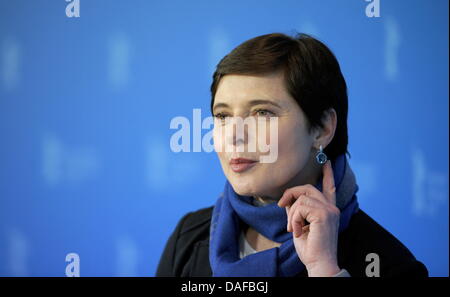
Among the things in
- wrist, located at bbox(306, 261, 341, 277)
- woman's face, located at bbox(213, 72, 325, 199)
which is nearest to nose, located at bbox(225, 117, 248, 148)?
woman's face, located at bbox(213, 72, 325, 199)

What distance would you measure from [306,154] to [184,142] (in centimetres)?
43

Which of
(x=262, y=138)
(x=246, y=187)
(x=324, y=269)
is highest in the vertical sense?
(x=262, y=138)

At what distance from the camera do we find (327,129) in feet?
4.52

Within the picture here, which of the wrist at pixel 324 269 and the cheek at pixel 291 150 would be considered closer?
the wrist at pixel 324 269

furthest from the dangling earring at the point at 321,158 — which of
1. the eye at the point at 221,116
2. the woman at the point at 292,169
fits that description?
the eye at the point at 221,116

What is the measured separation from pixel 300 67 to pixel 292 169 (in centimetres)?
28

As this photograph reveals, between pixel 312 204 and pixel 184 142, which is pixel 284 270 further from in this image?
pixel 184 142

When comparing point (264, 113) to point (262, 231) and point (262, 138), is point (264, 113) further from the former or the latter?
point (262, 231)

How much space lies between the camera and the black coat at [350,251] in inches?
51.5

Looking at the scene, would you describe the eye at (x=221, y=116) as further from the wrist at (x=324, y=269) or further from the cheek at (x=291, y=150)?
the wrist at (x=324, y=269)

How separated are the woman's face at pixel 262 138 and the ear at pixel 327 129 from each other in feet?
0.06

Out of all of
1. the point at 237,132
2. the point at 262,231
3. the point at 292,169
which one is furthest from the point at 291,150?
the point at 262,231

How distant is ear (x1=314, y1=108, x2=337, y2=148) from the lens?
136 centimetres
